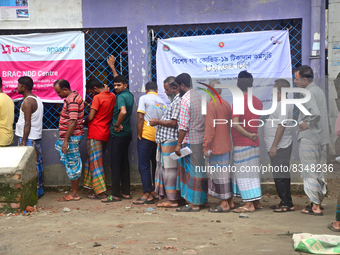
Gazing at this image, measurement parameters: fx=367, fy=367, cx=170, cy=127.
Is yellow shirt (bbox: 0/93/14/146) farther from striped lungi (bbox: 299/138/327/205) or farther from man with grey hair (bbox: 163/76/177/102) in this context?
striped lungi (bbox: 299/138/327/205)

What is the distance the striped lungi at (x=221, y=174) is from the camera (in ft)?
15.4

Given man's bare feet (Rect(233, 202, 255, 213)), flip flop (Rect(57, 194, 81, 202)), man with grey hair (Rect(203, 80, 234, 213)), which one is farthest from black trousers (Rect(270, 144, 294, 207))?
flip flop (Rect(57, 194, 81, 202))

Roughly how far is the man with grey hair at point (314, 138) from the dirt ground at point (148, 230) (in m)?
0.30

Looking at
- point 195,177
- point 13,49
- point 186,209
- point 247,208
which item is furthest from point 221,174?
point 13,49

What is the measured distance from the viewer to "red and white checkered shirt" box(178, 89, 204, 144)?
463 cm

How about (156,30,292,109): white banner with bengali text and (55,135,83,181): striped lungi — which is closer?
(55,135,83,181): striped lungi

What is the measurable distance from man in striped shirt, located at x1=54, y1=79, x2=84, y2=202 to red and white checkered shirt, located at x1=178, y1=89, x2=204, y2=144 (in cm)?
158

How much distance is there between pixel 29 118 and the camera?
534 centimetres

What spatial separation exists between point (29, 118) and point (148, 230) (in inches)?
103

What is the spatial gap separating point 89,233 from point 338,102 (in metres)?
4.60

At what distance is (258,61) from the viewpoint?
565 cm

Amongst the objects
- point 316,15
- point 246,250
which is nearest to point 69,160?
point 246,250

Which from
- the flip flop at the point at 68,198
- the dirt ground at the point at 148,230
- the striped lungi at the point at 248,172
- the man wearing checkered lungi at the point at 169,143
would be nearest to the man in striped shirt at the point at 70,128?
the flip flop at the point at 68,198

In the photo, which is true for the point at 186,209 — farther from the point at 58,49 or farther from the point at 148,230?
the point at 58,49
